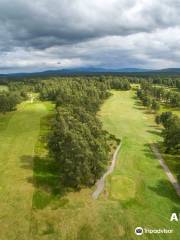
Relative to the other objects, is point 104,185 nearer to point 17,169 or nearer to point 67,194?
point 67,194

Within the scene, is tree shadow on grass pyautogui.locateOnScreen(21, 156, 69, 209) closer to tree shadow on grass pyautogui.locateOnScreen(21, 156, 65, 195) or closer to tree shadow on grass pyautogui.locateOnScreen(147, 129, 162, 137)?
tree shadow on grass pyautogui.locateOnScreen(21, 156, 65, 195)

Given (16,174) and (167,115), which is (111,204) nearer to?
(16,174)

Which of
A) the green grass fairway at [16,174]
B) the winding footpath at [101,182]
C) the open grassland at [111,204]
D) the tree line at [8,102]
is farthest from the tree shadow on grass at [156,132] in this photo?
the tree line at [8,102]

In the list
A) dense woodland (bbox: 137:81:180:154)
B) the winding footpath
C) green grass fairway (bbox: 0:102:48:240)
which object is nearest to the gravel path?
dense woodland (bbox: 137:81:180:154)

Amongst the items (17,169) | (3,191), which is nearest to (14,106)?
(17,169)

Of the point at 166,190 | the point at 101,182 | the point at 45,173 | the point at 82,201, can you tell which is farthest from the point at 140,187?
the point at 45,173

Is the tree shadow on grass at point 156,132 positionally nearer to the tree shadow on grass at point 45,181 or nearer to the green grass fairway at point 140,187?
the green grass fairway at point 140,187

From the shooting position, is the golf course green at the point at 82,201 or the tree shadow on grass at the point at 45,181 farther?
the tree shadow on grass at the point at 45,181
